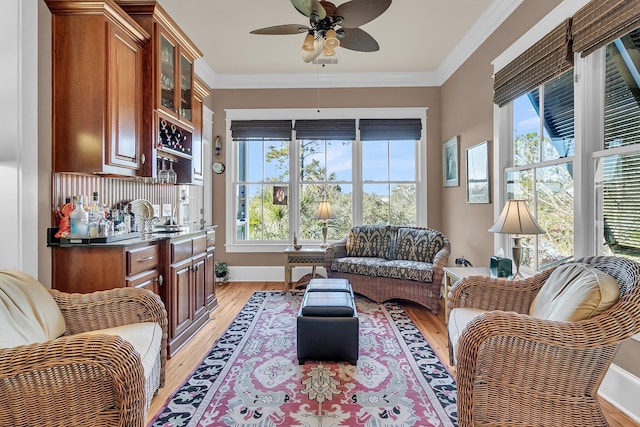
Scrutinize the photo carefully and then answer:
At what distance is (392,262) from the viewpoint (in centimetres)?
417

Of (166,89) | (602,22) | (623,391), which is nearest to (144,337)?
(166,89)

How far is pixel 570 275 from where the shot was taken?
1.79 metres

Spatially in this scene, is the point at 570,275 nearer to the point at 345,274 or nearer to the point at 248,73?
the point at 345,274

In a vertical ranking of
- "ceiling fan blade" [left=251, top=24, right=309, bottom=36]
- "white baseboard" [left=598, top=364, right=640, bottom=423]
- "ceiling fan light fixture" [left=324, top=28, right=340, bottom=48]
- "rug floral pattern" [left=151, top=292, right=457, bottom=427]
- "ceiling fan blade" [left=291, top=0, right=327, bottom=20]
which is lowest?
"rug floral pattern" [left=151, top=292, right=457, bottom=427]

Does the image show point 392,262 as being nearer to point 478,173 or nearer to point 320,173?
point 478,173

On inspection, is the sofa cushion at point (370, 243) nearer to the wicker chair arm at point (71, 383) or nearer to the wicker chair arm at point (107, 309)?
the wicker chair arm at point (107, 309)

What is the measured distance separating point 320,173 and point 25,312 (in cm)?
400

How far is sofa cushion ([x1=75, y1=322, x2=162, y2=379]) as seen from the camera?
162cm

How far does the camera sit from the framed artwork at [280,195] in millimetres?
5230

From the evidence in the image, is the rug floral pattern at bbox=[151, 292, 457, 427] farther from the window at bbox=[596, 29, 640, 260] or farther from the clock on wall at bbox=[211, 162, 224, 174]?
the clock on wall at bbox=[211, 162, 224, 174]

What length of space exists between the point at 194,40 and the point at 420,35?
8.15 ft

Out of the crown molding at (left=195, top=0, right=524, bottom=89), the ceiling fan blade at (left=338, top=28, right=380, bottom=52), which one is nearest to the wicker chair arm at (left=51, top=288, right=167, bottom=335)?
the ceiling fan blade at (left=338, top=28, right=380, bottom=52)

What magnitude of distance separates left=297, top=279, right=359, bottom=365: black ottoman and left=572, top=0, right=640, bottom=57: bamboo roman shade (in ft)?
7.34

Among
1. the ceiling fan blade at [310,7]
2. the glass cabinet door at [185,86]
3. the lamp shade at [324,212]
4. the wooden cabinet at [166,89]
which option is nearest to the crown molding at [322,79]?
the glass cabinet door at [185,86]
